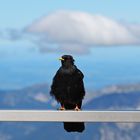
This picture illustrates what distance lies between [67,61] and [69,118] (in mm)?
3035

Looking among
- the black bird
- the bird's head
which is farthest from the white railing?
the bird's head

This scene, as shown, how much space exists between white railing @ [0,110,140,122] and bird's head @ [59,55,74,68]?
291cm

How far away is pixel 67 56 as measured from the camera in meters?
8.34

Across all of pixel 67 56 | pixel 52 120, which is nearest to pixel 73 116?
pixel 52 120

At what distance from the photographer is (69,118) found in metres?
5.17

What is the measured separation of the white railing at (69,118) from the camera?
202 inches

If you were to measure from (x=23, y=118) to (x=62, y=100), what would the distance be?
263 centimetres

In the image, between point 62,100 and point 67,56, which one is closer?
point 62,100

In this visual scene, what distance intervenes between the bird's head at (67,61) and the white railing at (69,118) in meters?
2.91

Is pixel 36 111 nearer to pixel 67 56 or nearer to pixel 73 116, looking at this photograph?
pixel 73 116

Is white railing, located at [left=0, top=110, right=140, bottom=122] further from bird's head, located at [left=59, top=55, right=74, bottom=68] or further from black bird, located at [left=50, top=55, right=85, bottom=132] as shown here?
bird's head, located at [left=59, top=55, right=74, bottom=68]

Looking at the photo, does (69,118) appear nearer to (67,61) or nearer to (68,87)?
(68,87)

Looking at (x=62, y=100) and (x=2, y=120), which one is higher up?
(x=62, y=100)

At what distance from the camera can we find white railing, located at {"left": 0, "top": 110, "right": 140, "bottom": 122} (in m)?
5.14
